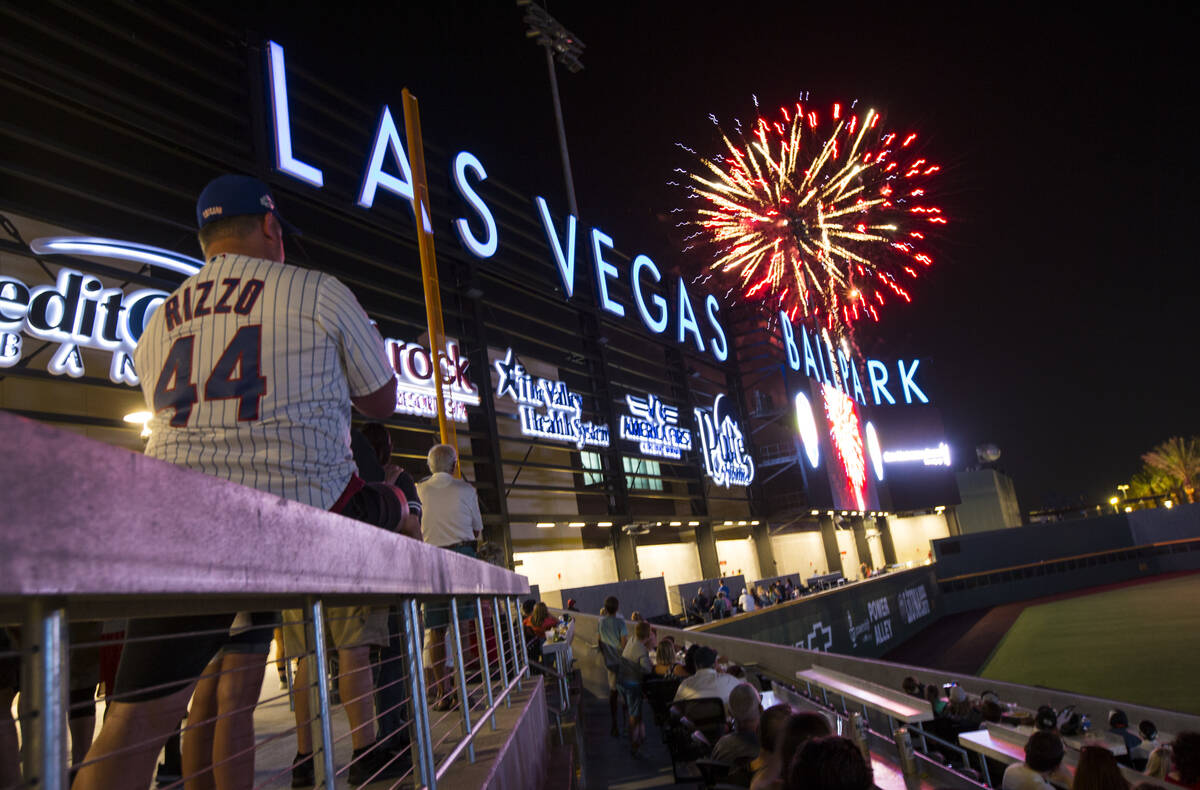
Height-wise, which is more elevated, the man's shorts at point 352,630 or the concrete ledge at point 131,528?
the concrete ledge at point 131,528

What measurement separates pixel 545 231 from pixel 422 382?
6.50 m

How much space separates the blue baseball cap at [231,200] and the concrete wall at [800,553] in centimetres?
3006

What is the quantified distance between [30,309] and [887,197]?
1794 cm

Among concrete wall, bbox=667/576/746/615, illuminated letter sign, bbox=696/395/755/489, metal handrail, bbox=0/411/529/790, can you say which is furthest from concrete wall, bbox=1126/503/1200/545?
metal handrail, bbox=0/411/529/790

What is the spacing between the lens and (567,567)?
20516mm

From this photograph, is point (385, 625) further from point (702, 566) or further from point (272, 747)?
point (702, 566)

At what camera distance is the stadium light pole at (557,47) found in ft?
71.1

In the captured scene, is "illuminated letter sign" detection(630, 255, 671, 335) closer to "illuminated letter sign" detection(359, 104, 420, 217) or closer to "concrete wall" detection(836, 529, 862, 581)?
"illuminated letter sign" detection(359, 104, 420, 217)

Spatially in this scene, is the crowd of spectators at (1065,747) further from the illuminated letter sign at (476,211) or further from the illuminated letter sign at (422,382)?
the illuminated letter sign at (476,211)

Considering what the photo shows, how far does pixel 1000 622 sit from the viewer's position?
27250 mm

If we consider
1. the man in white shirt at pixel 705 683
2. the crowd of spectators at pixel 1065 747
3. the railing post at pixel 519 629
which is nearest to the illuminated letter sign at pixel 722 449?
the crowd of spectators at pixel 1065 747

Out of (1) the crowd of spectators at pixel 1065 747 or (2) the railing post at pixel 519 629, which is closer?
(1) the crowd of spectators at pixel 1065 747

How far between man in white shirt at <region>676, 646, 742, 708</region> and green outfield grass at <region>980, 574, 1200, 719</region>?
5287mm

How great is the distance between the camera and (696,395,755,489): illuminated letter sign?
23.5m
